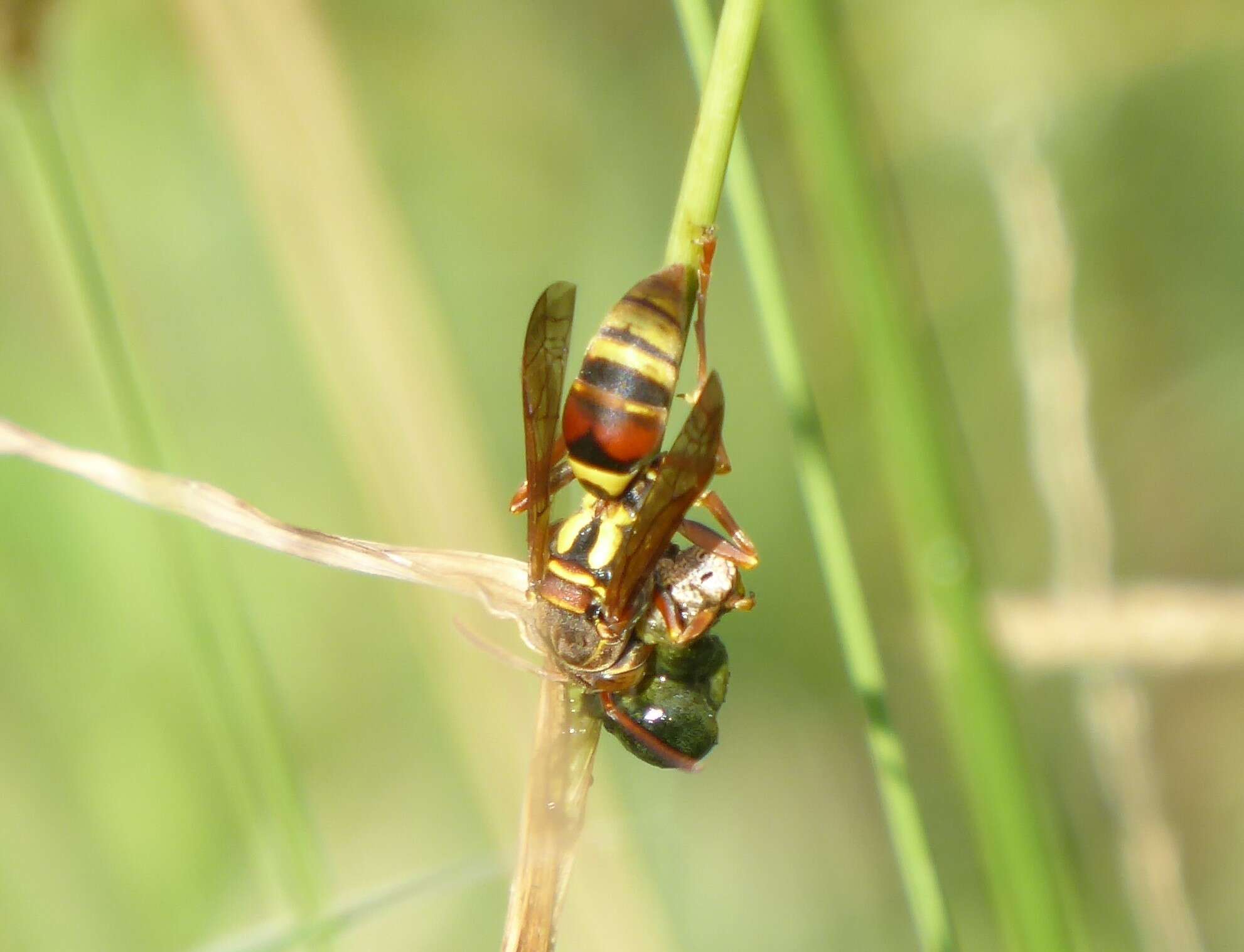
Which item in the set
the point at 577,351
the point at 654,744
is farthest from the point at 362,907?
the point at 577,351

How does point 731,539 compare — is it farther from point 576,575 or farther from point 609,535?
point 576,575

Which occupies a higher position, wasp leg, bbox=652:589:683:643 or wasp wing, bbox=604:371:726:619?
wasp wing, bbox=604:371:726:619

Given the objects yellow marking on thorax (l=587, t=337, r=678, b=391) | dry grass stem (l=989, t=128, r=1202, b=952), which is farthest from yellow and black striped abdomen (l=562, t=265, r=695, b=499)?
dry grass stem (l=989, t=128, r=1202, b=952)

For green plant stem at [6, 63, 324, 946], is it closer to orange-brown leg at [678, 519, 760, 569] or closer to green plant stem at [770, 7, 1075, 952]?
orange-brown leg at [678, 519, 760, 569]

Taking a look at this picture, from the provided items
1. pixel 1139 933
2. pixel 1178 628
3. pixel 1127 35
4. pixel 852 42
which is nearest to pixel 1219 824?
pixel 1139 933

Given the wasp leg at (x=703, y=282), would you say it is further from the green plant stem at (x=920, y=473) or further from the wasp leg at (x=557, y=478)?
the wasp leg at (x=557, y=478)
